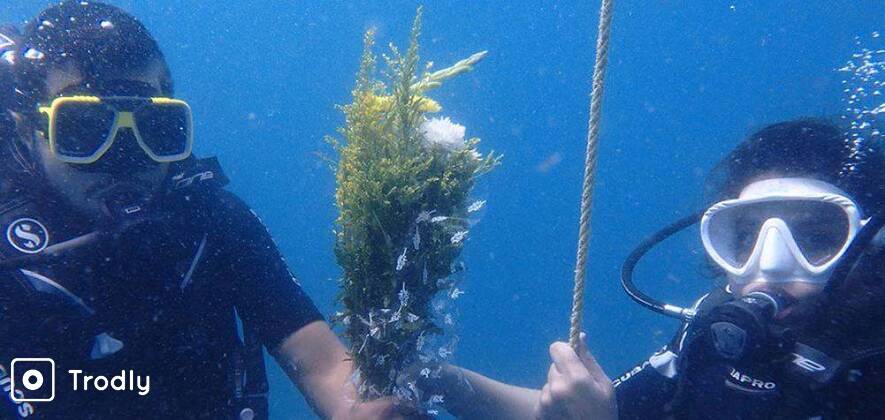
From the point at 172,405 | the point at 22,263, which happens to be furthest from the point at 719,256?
the point at 22,263

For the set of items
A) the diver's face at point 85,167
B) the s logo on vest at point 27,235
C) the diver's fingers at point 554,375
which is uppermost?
the diver's face at point 85,167

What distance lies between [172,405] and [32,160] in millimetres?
1429

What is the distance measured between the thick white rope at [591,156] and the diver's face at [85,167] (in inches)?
85.6

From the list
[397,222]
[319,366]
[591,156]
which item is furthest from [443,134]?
[319,366]

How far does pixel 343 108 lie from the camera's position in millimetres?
2342

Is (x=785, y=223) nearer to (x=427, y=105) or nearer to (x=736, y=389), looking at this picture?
(x=736, y=389)

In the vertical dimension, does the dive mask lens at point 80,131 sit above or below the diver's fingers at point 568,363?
above

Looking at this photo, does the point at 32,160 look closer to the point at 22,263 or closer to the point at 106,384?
the point at 22,263

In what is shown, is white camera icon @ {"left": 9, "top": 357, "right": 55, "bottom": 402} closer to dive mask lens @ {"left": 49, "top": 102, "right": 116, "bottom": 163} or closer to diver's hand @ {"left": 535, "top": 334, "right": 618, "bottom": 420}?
dive mask lens @ {"left": 49, "top": 102, "right": 116, "bottom": 163}

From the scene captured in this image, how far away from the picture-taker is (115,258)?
2.69 m

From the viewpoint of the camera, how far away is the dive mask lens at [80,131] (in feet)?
8.41

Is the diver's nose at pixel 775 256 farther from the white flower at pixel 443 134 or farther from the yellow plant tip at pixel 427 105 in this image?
the yellow plant tip at pixel 427 105

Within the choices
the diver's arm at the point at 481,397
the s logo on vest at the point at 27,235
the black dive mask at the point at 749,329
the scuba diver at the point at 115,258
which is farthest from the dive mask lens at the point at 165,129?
the black dive mask at the point at 749,329

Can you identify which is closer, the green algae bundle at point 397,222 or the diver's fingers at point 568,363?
the green algae bundle at point 397,222
